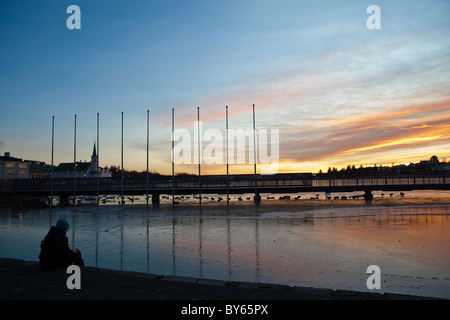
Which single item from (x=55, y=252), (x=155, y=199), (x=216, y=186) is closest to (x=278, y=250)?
(x=55, y=252)

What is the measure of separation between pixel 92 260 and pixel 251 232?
8514 mm

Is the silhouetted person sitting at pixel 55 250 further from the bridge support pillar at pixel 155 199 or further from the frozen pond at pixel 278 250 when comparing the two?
the bridge support pillar at pixel 155 199

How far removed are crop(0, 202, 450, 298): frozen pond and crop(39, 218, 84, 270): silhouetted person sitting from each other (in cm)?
198

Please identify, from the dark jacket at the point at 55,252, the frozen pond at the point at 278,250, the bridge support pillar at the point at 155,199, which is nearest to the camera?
the dark jacket at the point at 55,252

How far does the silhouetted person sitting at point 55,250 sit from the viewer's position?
7.96m

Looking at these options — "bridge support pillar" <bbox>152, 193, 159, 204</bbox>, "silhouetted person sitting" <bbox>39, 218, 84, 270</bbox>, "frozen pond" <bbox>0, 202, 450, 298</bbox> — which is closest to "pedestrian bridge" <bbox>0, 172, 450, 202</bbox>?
"bridge support pillar" <bbox>152, 193, 159, 204</bbox>

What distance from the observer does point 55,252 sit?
26.5 feet

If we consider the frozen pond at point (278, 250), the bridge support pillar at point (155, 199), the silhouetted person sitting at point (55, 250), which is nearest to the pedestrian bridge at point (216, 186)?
the bridge support pillar at point (155, 199)

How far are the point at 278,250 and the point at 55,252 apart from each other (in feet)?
25.5

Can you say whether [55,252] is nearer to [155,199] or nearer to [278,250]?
[278,250]

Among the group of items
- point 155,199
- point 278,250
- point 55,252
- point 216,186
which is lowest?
point 155,199
